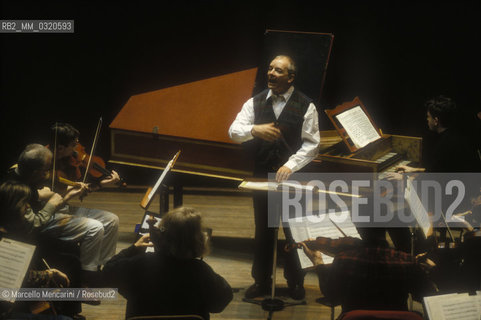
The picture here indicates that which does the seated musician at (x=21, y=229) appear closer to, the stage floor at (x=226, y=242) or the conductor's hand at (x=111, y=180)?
the stage floor at (x=226, y=242)

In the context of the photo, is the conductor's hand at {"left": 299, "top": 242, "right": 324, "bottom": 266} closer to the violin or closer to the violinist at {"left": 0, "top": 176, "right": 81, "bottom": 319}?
the violin

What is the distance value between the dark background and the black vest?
4.53ft

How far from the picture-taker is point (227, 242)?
5.21 m

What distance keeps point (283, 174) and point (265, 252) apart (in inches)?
22.2

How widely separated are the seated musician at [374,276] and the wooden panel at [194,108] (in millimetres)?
1959

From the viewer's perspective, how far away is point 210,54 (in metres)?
5.95

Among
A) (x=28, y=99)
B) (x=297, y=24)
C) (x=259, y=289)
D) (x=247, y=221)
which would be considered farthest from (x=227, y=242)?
(x=28, y=99)

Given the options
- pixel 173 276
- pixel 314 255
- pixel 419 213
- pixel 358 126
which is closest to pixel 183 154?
pixel 358 126

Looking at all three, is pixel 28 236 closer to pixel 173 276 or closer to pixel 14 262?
pixel 14 262

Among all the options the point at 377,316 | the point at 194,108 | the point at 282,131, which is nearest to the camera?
the point at 377,316

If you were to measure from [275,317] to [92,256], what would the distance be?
4.04ft

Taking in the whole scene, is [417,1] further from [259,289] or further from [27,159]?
[27,159]

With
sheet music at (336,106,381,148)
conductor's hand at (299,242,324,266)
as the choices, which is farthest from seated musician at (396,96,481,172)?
conductor's hand at (299,242,324,266)

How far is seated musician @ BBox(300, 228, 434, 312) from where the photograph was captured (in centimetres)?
263
